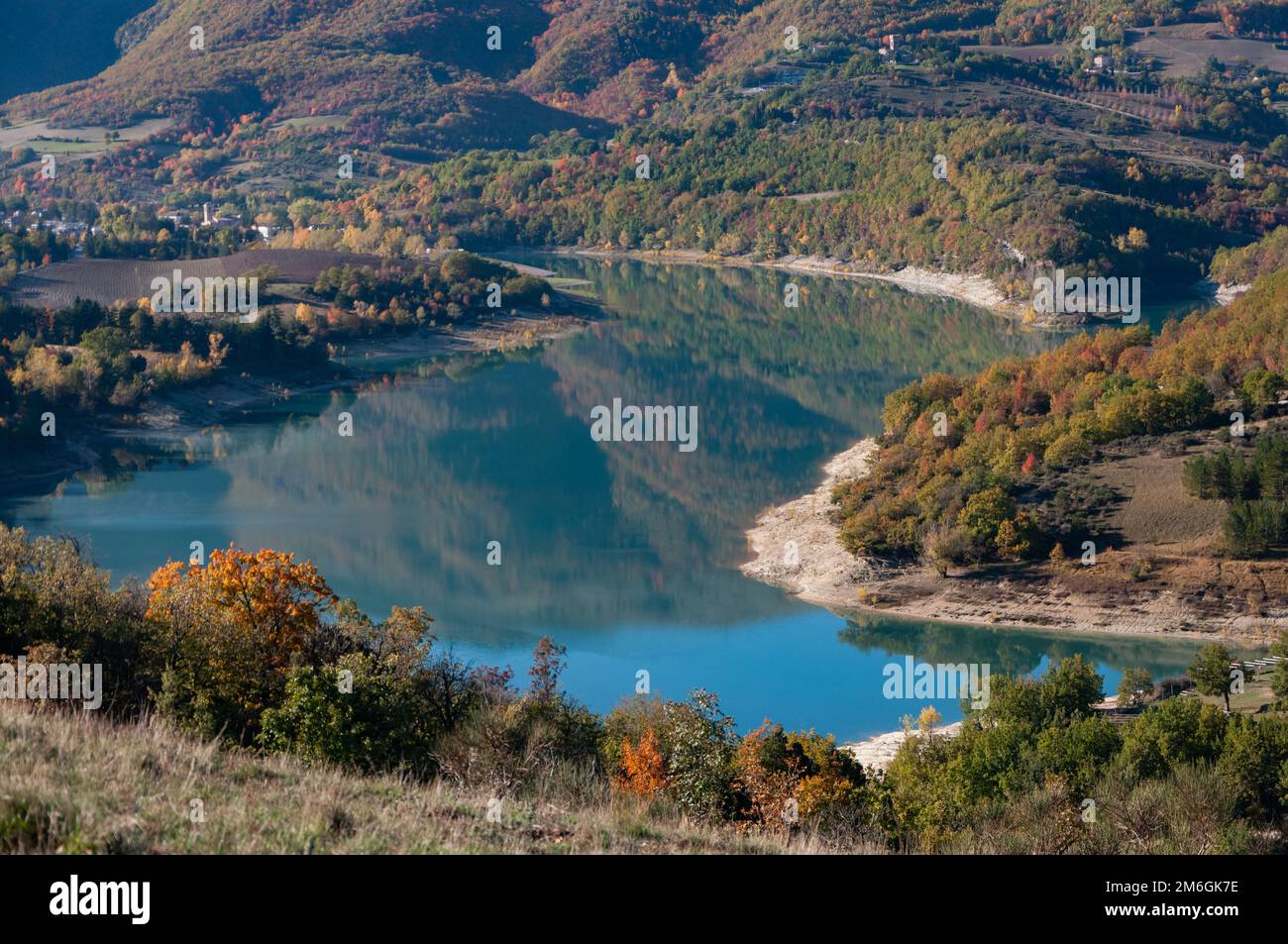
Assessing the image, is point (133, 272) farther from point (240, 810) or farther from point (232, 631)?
point (240, 810)

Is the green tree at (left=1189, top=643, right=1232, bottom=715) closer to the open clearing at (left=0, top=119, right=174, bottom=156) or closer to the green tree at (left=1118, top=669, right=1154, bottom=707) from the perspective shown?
the green tree at (left=1118, top=669, right=1154, bottom=707)

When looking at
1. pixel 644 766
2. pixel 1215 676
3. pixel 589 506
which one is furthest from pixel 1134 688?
pixel 589 506

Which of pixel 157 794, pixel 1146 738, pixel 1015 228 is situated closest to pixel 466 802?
pixel 157 794

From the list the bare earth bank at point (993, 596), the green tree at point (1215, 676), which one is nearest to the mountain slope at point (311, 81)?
the bare earth bank at point (993, 596)

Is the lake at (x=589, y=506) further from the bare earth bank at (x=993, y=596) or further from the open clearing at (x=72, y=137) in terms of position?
the open clearing at (x=72, y=137)

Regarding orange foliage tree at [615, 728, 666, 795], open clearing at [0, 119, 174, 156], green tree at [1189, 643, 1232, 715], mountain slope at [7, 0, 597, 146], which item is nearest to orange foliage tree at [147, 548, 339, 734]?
orange foliage tree at [615, 728, 666, 795]
